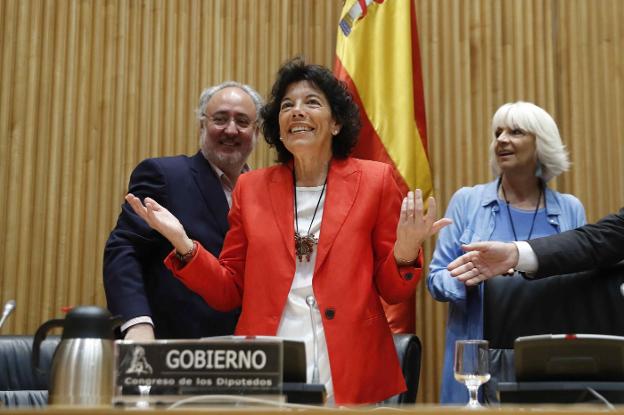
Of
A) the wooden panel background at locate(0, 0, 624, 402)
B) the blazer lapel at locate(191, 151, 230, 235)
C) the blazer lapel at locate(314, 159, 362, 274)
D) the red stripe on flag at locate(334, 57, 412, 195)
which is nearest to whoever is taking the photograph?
the blazer lapel at locate(314, 159, 362, 274)

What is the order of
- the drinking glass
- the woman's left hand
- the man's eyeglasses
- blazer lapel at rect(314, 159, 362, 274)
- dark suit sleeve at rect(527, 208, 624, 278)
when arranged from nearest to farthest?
the drinking glass
the woman's left hand
blazer lapel at rect(314, 159, 362, 274)
dark suit sleeve at rect(527, 208, 624, 278)
the man's eyeglasses

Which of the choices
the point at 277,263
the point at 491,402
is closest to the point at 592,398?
the point at 491,402

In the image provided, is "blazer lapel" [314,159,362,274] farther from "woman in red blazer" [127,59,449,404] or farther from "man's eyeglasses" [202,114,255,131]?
"man's eyeglasses" [202,114,255,131]

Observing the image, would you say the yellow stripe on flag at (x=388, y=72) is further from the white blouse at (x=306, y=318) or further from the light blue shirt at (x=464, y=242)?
the white blouse at (x=306, y=318)

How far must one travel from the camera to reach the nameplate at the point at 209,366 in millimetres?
1330

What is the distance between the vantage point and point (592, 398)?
1467 mm

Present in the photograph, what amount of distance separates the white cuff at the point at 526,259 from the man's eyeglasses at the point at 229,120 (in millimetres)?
1213

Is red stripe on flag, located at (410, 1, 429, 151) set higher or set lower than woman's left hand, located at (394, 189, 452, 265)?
higher

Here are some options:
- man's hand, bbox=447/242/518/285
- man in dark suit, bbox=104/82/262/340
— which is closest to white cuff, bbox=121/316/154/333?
man in dark suit, bbox=104/82/262/340

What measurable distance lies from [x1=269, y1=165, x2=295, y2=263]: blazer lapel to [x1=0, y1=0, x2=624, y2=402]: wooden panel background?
1.55m

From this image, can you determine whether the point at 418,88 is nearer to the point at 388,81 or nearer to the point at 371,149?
the point at 388,81

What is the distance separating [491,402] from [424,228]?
0.53 m

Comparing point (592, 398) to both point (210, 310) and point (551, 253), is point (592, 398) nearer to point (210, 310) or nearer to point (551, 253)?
point (551, 253)

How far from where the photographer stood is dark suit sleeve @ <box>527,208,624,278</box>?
8.36 ft
